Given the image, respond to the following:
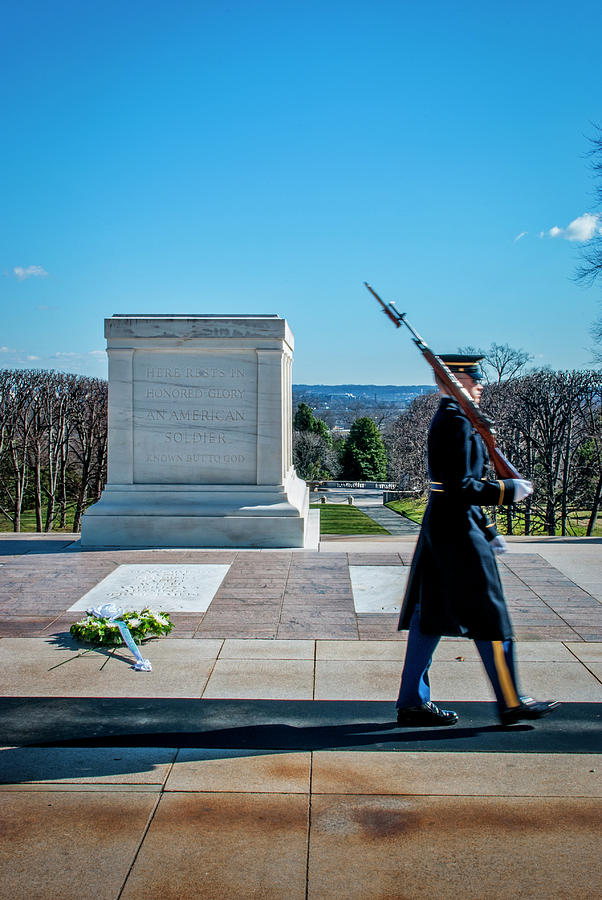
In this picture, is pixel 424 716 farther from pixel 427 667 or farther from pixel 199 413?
pixel 199 413

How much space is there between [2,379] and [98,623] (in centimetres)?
2403

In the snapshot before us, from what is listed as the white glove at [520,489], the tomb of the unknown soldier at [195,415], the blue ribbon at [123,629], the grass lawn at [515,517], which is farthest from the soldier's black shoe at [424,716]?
the grass lawn at [515,517]

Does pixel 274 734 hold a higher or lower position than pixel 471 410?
lower

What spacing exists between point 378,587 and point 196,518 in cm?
249

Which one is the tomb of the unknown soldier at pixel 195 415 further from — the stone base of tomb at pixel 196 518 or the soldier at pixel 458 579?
the soldier at pixel 458 579

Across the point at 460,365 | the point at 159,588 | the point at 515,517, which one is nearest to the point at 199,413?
the point at 159,588

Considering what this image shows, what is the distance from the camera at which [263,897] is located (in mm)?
2568

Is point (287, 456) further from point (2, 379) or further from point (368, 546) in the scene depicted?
point (2, 379)

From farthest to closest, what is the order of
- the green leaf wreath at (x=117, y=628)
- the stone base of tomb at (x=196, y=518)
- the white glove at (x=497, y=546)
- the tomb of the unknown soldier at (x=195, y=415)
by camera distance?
1. the tomb of the unknown soldier at (x=195, y=415)
2. the stone base of tomb at (x=196, y=518)
3. the green leaf wreath at (x=117, y=628)
4. the white glove at (x=497, y=546)

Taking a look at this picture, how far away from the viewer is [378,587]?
6.61 m

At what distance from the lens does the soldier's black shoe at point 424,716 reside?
3.88 m

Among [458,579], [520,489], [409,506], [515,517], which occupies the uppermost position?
[520,489]

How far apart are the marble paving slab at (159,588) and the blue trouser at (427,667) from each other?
2.35 meters

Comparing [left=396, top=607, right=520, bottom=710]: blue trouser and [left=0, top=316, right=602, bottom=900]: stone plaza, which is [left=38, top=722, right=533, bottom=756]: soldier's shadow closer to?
[left=0, top=316, right=602, bottom=900]: stone plaza
